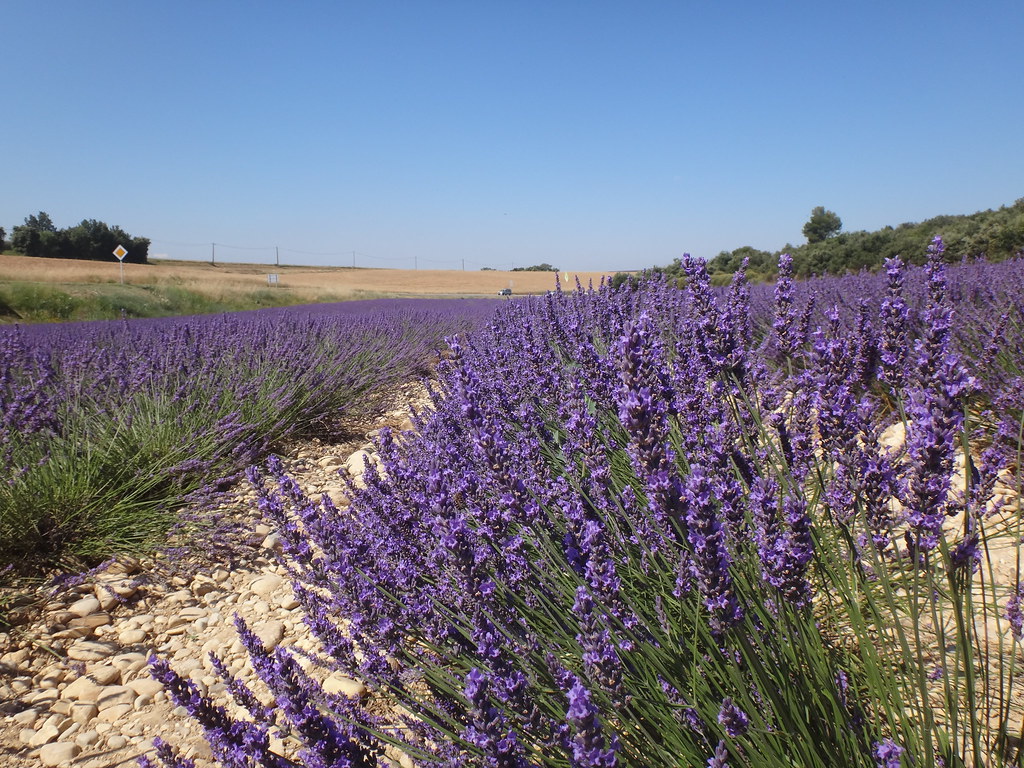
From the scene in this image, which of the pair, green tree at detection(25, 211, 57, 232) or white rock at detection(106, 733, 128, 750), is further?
green tree at detection(25, 211, 57, 232)

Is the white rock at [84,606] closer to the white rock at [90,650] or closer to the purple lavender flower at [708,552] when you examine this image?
the white rock at [90,650]

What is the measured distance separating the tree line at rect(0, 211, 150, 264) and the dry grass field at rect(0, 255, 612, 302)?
2939 mm

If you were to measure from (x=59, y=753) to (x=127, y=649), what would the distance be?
22.4 inches

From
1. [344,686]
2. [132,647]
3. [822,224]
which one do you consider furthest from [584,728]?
[822,224]

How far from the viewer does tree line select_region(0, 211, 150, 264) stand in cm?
4134

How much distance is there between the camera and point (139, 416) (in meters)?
3.62

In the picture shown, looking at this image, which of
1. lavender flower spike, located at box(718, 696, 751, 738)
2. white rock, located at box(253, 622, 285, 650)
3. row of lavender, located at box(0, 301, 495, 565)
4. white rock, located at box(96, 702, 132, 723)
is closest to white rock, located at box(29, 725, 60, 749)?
white rock, located at box(96, 702, 132, 723)

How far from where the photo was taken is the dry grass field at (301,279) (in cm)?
2434

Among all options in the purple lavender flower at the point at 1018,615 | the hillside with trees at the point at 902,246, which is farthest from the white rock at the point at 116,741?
the hillside with trees at the point at 902,246

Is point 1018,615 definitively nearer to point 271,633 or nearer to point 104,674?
point 271,633

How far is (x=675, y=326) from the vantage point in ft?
12.3

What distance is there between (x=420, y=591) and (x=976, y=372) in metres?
3.47

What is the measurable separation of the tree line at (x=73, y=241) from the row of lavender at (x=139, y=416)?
4603 cm

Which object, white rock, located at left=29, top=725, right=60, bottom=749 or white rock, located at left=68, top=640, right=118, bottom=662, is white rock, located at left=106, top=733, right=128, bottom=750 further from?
white rock, located at left=68, top=640, right=118, bottom=662
